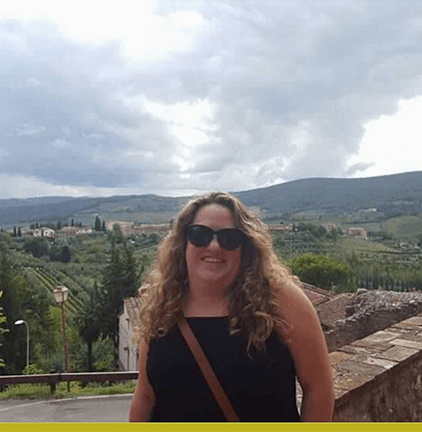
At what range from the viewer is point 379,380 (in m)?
2.49

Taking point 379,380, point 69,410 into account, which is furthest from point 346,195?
point 379,380

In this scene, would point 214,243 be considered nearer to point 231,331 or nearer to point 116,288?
point 231,331

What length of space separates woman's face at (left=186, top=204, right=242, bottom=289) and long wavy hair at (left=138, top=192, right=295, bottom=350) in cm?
3

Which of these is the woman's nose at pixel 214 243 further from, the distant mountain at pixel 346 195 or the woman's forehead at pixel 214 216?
the distant mountain at pixel 346 195

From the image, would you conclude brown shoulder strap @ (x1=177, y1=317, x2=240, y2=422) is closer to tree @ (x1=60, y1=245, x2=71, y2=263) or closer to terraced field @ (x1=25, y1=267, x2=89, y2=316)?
terraced field @ (x1=25, y1=267, x2=89, y2=316)

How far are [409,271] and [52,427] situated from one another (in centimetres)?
5910

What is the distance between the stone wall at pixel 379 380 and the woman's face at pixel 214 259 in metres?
1.23

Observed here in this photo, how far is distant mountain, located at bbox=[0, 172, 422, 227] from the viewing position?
10225 cm

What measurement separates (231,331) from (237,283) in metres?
0.18

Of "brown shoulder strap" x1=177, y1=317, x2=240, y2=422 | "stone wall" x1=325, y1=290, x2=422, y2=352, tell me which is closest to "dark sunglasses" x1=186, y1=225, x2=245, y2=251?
"brown shoulder strap" x1=177, y1=317, x2=240, y2=422

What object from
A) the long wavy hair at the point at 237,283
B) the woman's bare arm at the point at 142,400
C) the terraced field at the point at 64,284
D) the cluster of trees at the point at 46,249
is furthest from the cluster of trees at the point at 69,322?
the cluster of trees at the point at 46,249

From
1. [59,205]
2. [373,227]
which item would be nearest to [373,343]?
[373,227]

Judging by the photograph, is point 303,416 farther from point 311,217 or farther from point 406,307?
point 311,217

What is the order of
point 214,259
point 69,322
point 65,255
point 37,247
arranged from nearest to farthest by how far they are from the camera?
1. point 214,259
2. point 69,322
3. point 65,255
4. point 37,247
